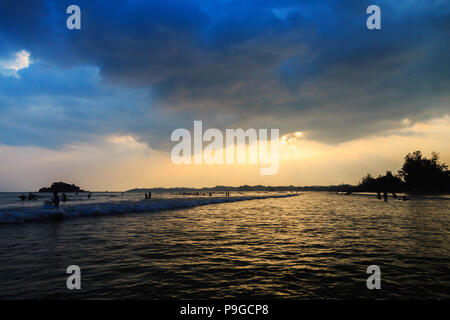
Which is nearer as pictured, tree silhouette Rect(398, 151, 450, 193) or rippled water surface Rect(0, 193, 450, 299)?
rippled water surface Rect(0, 193, 450, 299)

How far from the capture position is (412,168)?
129 meters

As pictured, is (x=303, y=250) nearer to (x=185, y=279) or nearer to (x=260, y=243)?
(x=260, y=243)

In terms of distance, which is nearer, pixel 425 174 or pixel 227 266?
pixel 227 266

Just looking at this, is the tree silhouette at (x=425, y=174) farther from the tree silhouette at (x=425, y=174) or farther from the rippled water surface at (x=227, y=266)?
the rippled water surface at (x=227, y=266)

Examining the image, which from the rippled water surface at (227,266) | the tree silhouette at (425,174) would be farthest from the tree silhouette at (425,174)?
the rippled water surface at (227,266)

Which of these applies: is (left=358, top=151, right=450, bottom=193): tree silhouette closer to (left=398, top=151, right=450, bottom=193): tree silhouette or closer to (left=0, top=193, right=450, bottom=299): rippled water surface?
(left=398, top=151, right=450, bottom=193): tree silhouette

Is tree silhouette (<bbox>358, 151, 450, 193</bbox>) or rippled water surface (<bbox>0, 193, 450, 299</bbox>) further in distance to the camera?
tree silhouette (<bbox>358, 151, 450, 193</bbox>)

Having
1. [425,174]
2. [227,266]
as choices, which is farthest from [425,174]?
[227,266]

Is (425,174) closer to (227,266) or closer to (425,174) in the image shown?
(425,174)

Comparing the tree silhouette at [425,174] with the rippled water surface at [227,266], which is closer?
the rippled water surface at [227,266]

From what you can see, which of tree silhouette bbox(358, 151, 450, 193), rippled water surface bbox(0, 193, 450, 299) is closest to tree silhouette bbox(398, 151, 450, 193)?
tree silhouette bbox(358, 151, 450, 193)

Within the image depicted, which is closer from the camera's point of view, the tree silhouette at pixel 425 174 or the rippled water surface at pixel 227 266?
the rippled water surface at pixel 227 266

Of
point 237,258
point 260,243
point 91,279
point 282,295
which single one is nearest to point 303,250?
point 260,243
